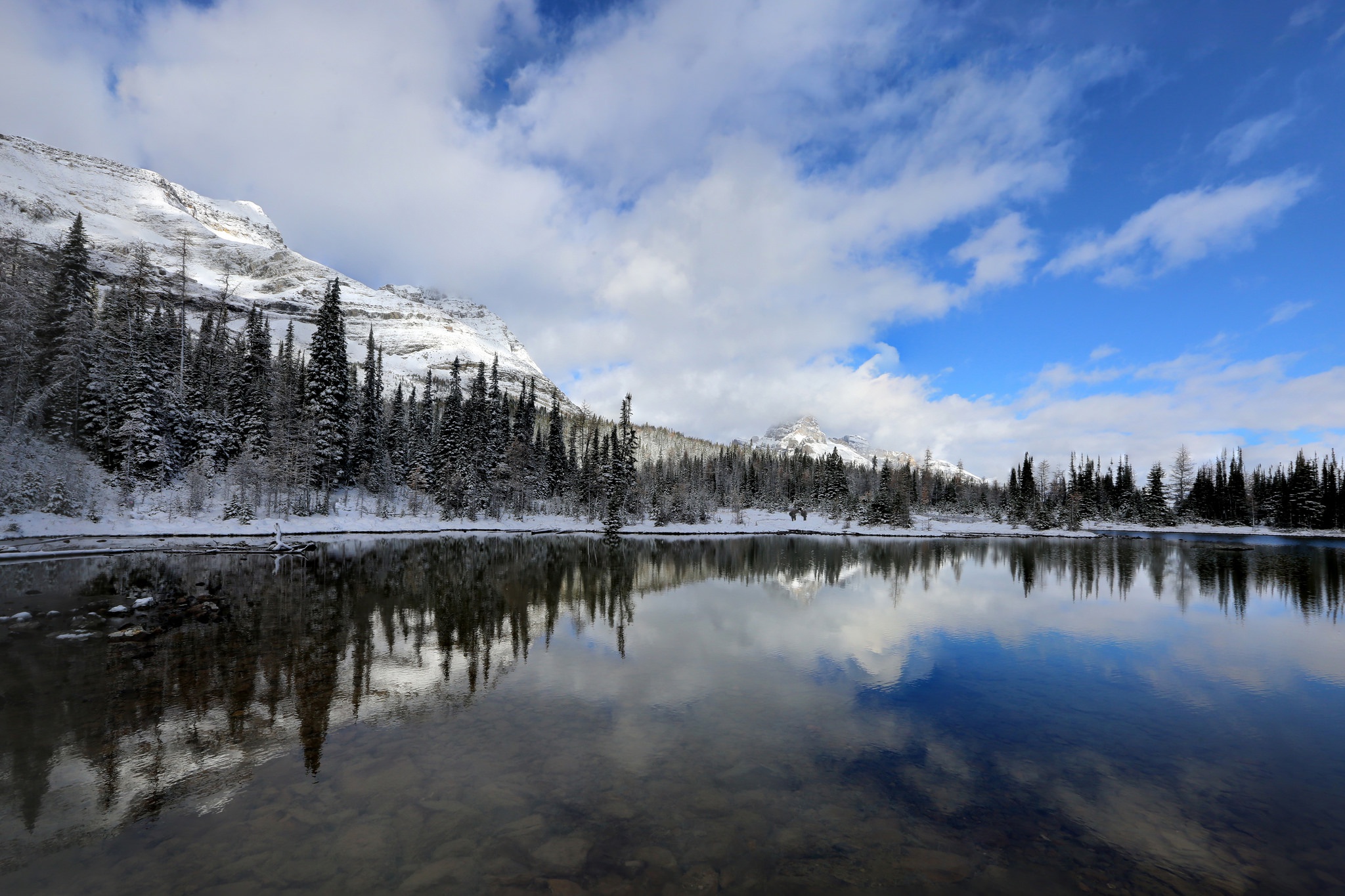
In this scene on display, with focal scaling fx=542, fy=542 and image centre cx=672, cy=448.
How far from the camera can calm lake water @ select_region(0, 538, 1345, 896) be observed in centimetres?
750

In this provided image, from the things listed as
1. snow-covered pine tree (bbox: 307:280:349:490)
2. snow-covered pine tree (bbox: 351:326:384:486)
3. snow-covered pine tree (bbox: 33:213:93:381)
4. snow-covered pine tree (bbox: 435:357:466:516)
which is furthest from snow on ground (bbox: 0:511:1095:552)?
snow-covered pine tree (bbox: 33:213:93:381)

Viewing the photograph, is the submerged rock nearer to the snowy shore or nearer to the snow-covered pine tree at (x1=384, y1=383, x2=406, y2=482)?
the snowy shore

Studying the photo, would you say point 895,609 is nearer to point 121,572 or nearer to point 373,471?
point 121,572

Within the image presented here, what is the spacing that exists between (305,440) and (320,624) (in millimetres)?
45263

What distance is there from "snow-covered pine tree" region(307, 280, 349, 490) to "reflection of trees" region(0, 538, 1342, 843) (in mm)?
15713

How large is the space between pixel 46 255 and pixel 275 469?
3432cm

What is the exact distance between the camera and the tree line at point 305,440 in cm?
4766

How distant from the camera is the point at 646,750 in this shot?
1107 centimetres

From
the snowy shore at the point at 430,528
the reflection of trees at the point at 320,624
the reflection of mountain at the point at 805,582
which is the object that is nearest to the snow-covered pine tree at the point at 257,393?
the snowy shore at the point at 430,528

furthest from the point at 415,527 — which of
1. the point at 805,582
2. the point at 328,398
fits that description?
the point at 805,582

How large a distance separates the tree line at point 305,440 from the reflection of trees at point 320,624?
19136 millimetres

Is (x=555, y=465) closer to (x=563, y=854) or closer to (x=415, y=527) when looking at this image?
(x=415, y=527)

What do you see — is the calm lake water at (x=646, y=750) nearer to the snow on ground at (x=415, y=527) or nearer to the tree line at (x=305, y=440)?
the snow on ground at (x=415, y=527)

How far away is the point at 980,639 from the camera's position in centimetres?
2175
